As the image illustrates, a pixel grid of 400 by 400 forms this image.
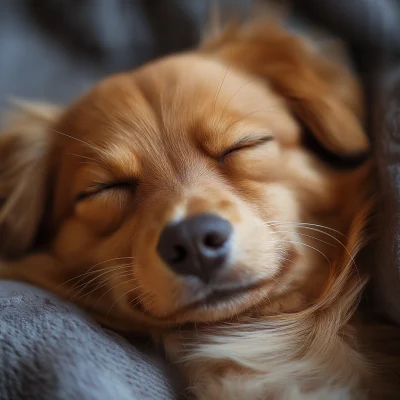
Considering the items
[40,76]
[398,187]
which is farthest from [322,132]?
[40,76]

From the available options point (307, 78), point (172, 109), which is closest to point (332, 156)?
point (307, 78)

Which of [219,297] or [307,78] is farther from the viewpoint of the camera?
[307,78]

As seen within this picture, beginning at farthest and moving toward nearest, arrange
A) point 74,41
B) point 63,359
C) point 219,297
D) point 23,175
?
point 74,41 < point 23,175 < point 219,297 < point 63,359

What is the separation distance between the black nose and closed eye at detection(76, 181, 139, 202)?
20 centimetres

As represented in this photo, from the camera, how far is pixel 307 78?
1185mm

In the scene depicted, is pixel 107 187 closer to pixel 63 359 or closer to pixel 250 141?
pixel 250 141

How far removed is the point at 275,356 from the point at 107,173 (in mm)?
443

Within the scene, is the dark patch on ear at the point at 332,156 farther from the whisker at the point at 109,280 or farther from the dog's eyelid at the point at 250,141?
the whisker at the point at 109,280

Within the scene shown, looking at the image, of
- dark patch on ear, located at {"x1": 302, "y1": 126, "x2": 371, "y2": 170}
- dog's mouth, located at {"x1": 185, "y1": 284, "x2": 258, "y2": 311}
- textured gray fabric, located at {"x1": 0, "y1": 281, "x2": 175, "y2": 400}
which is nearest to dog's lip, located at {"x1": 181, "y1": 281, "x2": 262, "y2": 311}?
dog's mouth, located at {"x1": 185, "y1": 284, "x2": 258, "y2": 311}

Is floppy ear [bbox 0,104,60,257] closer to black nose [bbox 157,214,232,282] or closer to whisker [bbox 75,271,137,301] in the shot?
whisker [bbox 75,271,137,301]

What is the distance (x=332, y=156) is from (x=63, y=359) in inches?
26.7

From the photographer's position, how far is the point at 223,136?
3.34 feet

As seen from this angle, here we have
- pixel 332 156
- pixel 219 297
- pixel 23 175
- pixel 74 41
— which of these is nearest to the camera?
pixel 219 297

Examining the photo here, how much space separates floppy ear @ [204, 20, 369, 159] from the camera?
112cm
